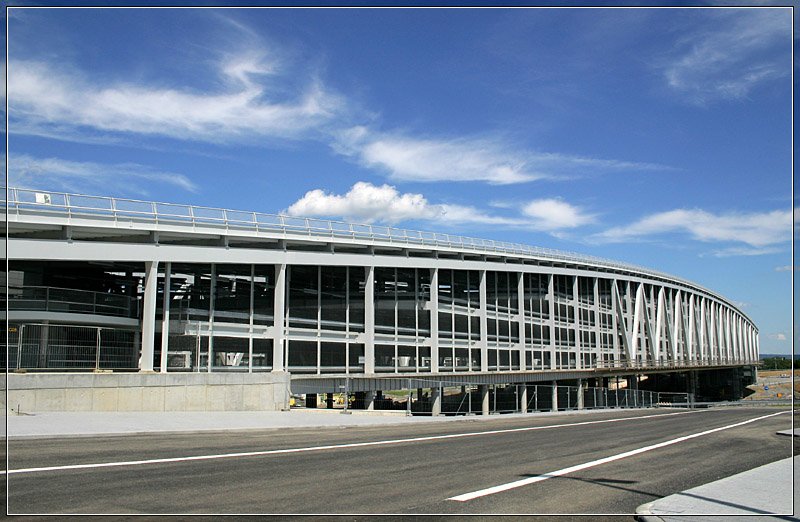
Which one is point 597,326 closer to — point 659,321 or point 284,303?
point 659,321

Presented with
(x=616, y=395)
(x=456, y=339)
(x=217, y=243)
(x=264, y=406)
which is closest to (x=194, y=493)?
(x=264, y=406)

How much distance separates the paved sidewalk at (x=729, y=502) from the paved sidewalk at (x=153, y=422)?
13.6m

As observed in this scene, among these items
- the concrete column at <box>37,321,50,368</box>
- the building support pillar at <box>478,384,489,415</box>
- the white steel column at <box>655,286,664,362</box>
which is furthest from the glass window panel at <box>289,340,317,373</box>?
the white steel column at <box>655,286,664,362</box>

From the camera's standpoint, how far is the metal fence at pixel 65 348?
77.8ft

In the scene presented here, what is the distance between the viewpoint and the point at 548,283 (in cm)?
6650

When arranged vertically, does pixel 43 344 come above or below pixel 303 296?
below

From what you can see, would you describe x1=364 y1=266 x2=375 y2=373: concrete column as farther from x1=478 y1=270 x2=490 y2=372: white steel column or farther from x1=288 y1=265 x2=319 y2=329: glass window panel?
x1=478 y1=270 x2=490 y2=372: white steel column

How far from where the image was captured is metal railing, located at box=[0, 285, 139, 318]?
30.8 m

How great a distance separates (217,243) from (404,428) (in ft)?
60.6

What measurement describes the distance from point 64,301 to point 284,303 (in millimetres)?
13851

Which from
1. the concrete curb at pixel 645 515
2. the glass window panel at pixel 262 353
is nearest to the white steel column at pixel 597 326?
the glass window panel at pixel 262 353

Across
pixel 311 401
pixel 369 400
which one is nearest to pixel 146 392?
pixel 369 400

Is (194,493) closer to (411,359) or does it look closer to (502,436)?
(502,436)

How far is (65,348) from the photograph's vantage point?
25500 mm
